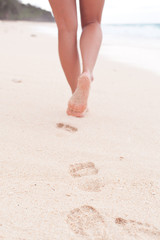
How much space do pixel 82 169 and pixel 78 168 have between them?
0.05 feet

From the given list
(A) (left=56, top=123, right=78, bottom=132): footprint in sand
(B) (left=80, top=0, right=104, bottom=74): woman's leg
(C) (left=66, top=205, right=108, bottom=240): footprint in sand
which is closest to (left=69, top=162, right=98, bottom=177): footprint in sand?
(C) (left=66, top=205, right=108, bottom=240): footprint in sand

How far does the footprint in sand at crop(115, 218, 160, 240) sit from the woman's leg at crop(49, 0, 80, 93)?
0.95 meters

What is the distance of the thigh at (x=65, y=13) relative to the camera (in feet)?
4.78

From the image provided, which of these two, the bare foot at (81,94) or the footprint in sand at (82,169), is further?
the bare foot at (81,94)

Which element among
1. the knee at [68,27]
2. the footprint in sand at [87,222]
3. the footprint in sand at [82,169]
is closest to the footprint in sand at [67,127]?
the footprint in sand at [82,169]

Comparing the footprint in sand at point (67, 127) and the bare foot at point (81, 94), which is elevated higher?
the bare foot at point (81, 94)

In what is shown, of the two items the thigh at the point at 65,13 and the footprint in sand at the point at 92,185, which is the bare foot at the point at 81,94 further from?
the footprint in sand at the point at 92,185

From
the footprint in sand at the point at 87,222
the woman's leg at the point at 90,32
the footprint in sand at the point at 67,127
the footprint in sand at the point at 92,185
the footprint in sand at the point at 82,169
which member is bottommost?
the footprint in sand at the point at 67,127

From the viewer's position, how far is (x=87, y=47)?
61.9 inches

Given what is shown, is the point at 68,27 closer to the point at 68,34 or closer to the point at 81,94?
the point at 68,34

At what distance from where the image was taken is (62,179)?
1021mm

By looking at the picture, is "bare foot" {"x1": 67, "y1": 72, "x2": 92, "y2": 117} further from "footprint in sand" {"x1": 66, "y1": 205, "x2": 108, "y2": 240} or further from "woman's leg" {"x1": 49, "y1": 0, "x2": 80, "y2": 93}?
"footprint in sand" {"x1": 66, "y1": 205, "x2": 108, "y2": 240}

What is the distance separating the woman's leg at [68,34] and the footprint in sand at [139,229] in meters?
0.95

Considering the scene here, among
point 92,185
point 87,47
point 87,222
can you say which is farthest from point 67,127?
point 87,222
